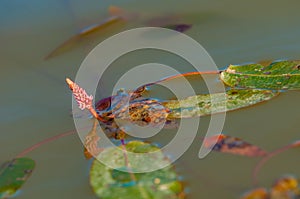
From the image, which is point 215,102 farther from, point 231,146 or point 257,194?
point 257,194

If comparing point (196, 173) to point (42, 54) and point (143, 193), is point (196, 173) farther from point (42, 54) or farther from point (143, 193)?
point (42, 54)

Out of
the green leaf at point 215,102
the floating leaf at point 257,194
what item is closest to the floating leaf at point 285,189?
the floating leaf at point 257,194

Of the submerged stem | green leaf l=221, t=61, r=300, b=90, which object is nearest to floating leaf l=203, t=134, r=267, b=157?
green leaf l=221, t=61, r=300, b=90

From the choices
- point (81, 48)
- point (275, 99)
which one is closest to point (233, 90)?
point (275, 99)

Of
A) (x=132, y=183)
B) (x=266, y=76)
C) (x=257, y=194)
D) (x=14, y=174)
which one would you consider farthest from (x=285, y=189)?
(x=14, y=174)

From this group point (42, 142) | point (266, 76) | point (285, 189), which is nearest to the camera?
point (285, 189)

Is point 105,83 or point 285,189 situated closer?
point 285,189
